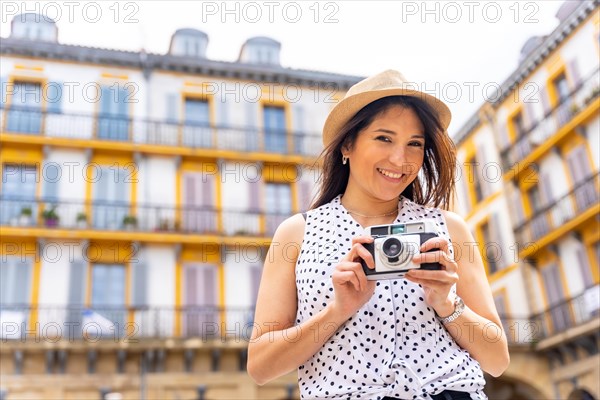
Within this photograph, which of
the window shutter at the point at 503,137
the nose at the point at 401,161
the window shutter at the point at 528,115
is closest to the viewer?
the nose at the point at 401,161

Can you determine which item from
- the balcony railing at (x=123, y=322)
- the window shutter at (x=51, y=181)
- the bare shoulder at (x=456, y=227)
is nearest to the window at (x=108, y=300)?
the balcony railing at (x=123, y=322)

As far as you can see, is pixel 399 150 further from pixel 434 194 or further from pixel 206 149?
pixel 206 149

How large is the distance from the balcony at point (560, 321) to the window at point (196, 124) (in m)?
10.3

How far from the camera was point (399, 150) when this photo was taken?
199cm

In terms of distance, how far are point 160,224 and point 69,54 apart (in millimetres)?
5545

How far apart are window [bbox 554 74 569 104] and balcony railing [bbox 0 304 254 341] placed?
35.7 feet

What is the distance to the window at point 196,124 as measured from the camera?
20.7 meters

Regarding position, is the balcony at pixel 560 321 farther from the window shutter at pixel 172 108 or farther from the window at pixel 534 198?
the window shutter at pixel 172 108

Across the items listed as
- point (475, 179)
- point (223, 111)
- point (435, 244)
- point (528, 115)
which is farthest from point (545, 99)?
point (435, 244)

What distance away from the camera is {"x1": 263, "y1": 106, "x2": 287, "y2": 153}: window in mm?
21281

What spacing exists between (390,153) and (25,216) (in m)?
17.8

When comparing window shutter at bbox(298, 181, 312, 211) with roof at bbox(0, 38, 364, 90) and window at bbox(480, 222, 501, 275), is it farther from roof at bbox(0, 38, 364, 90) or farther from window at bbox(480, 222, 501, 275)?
window at bbox(480, 222, 501, 275)

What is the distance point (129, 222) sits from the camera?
61.9 ft

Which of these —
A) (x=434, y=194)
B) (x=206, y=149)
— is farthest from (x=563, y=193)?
(x=434, y=194)
